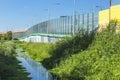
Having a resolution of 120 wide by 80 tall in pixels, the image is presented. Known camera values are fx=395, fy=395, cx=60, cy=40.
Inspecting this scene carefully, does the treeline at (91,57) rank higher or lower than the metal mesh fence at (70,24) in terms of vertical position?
lower

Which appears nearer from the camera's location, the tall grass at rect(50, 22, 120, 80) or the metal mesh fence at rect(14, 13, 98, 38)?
the tall grass at rect(50, 22, 120, 80)

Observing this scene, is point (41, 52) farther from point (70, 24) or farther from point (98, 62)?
point (98, 62)

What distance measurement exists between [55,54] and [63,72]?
10777mm

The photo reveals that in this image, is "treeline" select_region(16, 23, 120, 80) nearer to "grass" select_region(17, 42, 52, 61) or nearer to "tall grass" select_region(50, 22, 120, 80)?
"tall grass" select_region(50, 22, 120, 80)

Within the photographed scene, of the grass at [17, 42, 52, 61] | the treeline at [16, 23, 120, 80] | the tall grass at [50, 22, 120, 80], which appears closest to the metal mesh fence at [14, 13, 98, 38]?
the treeline at [16, 23, 120, 80]

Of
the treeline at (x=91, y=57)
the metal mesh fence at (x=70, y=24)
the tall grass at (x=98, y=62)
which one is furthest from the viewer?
the metal mesh fence at (x=70, y=24)

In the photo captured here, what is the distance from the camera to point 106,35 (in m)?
29.6

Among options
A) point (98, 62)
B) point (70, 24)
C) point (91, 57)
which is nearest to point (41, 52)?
point (70, 24)

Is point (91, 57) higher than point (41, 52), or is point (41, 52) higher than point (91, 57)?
point (91, 57)

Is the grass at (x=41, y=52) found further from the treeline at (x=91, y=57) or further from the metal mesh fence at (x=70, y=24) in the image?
the treeline at (x=91, y=57)

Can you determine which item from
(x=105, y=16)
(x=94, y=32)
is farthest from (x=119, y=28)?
(x=105, y=16)

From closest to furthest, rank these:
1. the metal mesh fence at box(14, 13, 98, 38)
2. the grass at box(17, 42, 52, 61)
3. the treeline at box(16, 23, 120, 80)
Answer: the treeline at box(16, 23, 120, 80) → the grass at box(17, 42, 52, 61) → the metal mesh fence at box(14, 13, 98, 38)

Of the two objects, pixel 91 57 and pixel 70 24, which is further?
pixel 70 24

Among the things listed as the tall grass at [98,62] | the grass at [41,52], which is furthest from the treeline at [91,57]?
the grass at [41,52]
